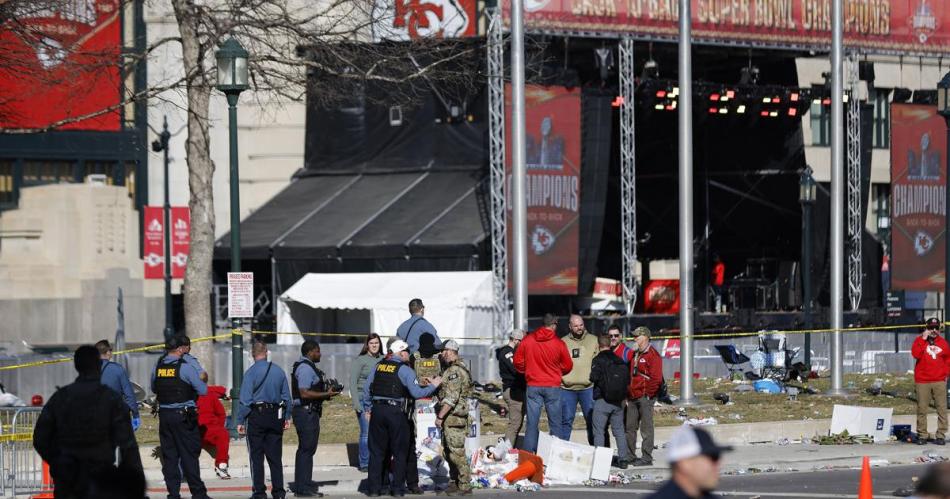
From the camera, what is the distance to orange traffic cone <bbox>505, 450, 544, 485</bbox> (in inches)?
722

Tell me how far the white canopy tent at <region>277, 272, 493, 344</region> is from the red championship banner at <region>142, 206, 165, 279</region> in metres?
6.16

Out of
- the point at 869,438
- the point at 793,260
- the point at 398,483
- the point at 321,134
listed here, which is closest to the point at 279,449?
the point at 398,483

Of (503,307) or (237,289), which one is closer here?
(237,289)

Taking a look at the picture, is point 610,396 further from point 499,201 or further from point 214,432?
point 499,201

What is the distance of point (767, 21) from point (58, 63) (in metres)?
18.4

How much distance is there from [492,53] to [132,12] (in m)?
17.9

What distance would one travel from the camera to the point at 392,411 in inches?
674

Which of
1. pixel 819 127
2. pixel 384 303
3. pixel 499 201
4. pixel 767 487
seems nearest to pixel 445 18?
pixel 499 201

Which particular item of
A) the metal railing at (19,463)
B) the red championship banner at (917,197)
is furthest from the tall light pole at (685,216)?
the red championship banner at (917,197)

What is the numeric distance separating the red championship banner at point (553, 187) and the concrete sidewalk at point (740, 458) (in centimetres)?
1585

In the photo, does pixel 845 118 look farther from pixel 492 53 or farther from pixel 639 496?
pixel 639 496

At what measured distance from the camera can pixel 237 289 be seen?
2009cm

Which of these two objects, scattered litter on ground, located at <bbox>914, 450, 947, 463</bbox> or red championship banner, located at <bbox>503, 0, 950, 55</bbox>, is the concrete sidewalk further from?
red championship banner, located at <bbox>503, 0, 950, 55</bbox>

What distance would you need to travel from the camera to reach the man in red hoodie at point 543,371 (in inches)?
756
